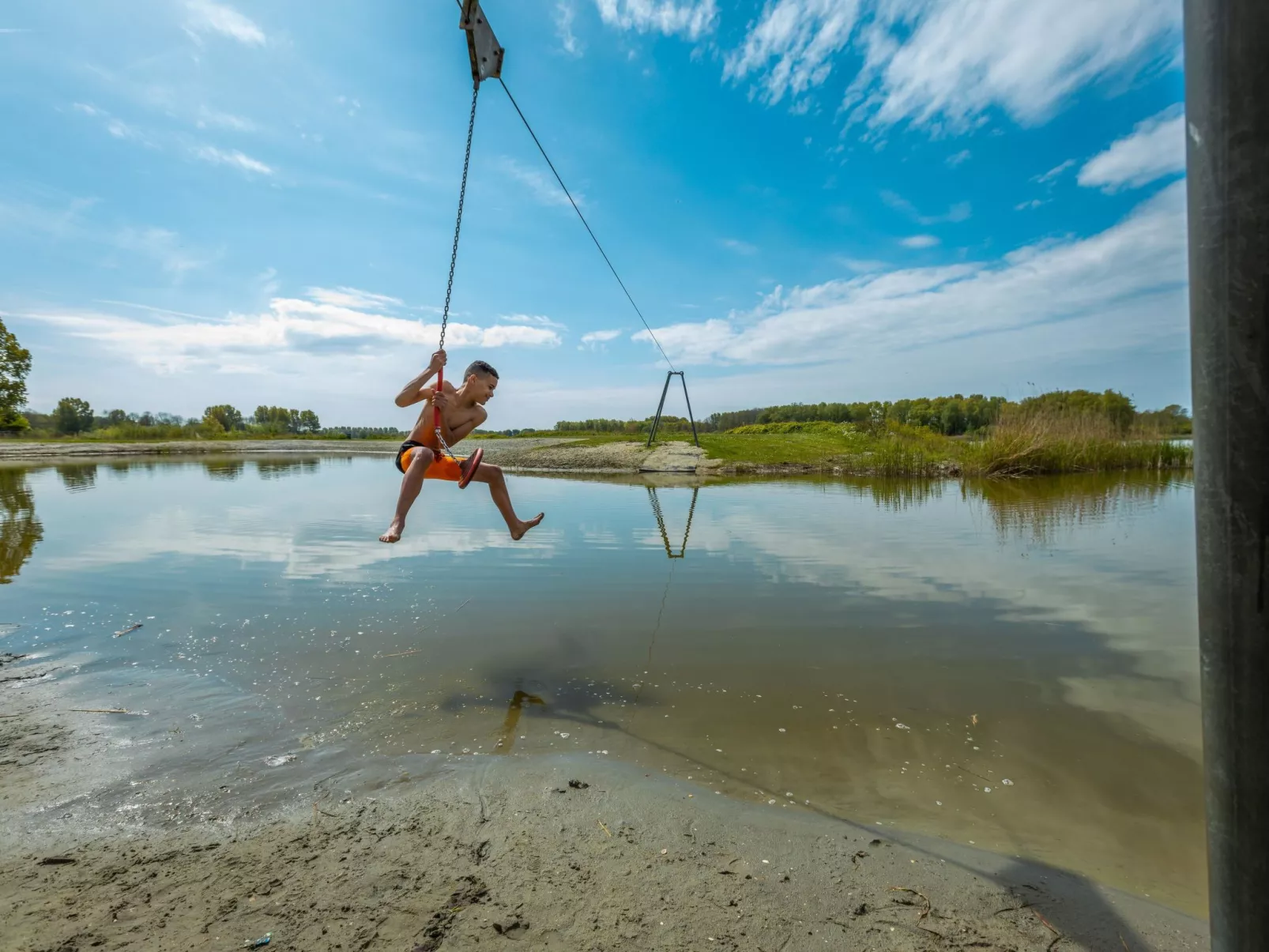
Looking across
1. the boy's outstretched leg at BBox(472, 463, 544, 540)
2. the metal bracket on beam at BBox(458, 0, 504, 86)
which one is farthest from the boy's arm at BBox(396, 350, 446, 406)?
the metal bracket on beam at BBox(458, 0, 504, 86)

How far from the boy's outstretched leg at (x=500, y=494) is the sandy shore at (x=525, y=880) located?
3278 millimetres

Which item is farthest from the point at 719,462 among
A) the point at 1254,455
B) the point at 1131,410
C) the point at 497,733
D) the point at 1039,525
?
the point at 1254,455

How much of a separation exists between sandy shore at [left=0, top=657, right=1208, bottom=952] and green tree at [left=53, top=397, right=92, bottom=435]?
94955 millimetres

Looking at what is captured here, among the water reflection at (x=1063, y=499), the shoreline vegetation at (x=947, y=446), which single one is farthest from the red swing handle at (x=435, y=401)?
the shoreline vegetation at (x=947, y=446)

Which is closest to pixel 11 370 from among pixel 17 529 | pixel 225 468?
pixel 225 468

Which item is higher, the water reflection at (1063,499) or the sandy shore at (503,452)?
the sandy shore at (503,452)

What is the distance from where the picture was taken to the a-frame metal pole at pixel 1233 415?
125cm

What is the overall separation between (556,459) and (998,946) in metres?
30.5

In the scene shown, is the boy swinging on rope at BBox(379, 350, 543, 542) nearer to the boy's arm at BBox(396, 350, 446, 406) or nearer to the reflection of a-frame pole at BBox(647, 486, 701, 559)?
the boy's arm at BBox(396, 350, 446, 406)

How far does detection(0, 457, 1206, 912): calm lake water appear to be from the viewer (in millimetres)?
3803

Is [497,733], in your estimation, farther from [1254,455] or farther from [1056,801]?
[1254,455]

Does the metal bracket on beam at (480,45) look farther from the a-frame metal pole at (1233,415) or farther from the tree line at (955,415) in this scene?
the tree line at (955,415)

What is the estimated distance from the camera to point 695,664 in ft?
19.1

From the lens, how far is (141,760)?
4086 millimetres
